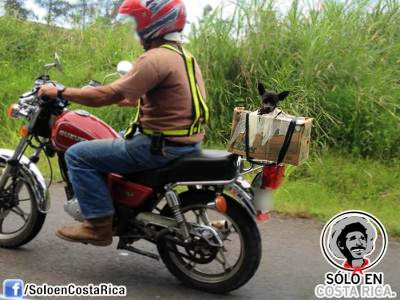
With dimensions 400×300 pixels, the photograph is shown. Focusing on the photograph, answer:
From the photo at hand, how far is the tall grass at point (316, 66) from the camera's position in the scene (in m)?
6.86

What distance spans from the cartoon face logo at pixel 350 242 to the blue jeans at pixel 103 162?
1107 millimetres

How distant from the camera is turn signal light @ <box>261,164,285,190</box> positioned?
3640mm

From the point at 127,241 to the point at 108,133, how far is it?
690 millimetres

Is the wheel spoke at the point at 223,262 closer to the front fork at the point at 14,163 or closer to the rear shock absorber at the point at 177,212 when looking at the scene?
the rear shock absorber at the point at 177,212

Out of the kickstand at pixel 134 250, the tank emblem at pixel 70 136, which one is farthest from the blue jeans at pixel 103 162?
the kickstand at pixel 134 250

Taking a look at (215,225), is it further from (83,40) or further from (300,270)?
(83,40)

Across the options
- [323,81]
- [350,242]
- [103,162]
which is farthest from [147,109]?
[323,81]

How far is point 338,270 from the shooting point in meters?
4.18

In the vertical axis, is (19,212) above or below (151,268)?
above

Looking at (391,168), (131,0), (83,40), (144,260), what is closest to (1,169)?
(144,260)

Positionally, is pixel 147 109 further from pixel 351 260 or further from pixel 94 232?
pixel 351 260

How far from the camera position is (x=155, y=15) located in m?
3.65

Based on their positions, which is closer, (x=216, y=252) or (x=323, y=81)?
(x=216, y=252)

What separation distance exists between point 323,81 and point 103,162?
391 centimetres
